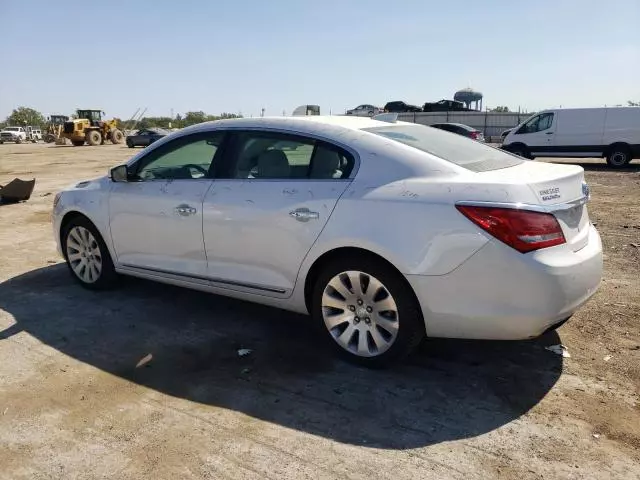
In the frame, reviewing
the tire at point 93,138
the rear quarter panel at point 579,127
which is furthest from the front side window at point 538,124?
the tire at point 93,138

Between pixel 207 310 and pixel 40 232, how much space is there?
4.75 m

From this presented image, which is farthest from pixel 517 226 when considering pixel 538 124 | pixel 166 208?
pixel 538 124

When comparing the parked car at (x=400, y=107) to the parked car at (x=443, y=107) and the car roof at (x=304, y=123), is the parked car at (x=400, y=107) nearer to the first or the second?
the parked car at (x=443, y=107)

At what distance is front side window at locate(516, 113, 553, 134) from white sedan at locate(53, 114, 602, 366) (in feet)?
54.2

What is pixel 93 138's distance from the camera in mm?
41031

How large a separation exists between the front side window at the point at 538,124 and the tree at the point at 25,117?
8829 centimetres

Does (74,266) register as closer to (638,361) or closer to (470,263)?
(470,263)

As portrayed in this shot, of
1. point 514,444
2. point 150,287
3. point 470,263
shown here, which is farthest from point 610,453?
point 150,287

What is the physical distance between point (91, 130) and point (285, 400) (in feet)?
140

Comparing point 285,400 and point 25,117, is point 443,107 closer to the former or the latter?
point 285,400

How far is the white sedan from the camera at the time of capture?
3.03 meters

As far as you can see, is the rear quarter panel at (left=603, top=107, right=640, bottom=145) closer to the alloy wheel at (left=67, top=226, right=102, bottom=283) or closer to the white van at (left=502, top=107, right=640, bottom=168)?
the white van at (left=502, top=107, right=640, bottom=168)

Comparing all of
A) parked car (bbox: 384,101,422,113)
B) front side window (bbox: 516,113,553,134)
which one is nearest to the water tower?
parked car (bbox: 384,101,422,113)

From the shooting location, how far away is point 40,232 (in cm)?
813
